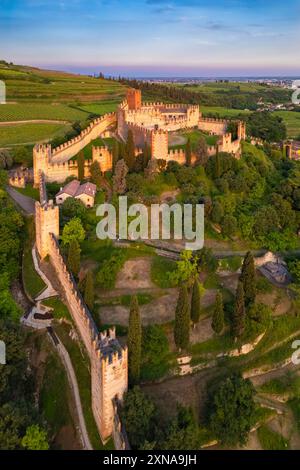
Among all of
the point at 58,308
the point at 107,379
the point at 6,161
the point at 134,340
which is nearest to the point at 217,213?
the point at 58,308

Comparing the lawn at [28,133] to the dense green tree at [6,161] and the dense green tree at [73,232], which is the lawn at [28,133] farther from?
the dense green tree at [73,232]

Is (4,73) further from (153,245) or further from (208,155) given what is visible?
(153,245)

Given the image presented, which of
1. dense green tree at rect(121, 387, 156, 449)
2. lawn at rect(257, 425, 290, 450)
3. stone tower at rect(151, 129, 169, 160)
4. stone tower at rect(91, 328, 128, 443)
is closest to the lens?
dense green tree at rect(121, 387, 156, 449)

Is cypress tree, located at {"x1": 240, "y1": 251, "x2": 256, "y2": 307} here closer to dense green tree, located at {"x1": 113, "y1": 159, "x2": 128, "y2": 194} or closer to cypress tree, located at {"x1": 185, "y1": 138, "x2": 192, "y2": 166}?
dense green tree, located at {"x1": 113, "y1": 159, "x2": 128, "y2": 194}

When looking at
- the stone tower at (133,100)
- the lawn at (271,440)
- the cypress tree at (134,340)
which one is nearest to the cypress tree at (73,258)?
the cypress tree at (134,340)

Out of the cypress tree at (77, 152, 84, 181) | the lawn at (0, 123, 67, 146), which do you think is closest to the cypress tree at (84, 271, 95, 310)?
the cypress tree at (77, 152, 84, 181)

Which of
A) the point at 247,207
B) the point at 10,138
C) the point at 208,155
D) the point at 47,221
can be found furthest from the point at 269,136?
the point at 47,221

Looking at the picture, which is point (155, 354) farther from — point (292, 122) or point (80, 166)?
point (292, 122)
